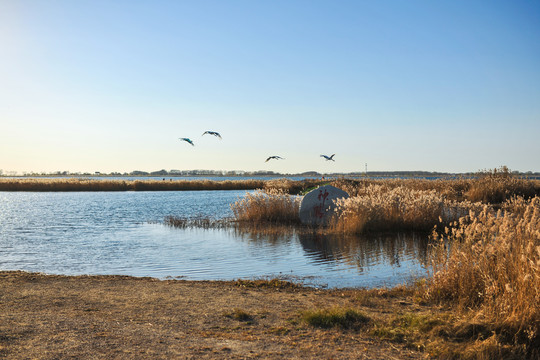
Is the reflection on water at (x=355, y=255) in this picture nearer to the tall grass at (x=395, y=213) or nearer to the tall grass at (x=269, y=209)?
the tall grass at (x=395, y=213)

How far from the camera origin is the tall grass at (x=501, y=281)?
5922mm

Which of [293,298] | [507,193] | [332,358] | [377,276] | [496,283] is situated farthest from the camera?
[507,193]

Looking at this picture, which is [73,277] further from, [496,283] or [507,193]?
[507,193]

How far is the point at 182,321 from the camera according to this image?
712 cm

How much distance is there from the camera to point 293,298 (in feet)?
28.2

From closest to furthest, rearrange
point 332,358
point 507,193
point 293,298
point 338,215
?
point 332,358 < point 293,298 < point 338,215 < point 507,193

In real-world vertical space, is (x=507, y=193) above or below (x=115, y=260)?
above

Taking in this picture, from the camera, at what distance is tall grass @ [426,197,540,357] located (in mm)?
5922

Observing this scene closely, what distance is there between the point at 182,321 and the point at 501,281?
5054 mm

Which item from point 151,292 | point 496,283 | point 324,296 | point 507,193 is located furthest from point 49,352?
point 507,193

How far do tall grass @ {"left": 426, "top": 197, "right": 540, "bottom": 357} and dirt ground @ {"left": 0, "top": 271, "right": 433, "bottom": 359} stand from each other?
718mm

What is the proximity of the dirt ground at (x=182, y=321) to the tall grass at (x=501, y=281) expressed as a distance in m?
0.72

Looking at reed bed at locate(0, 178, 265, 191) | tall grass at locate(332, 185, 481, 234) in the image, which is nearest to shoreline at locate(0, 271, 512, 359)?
tall grass at locate(332, 185, 481, 234)

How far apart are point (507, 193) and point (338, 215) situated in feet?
42.7
